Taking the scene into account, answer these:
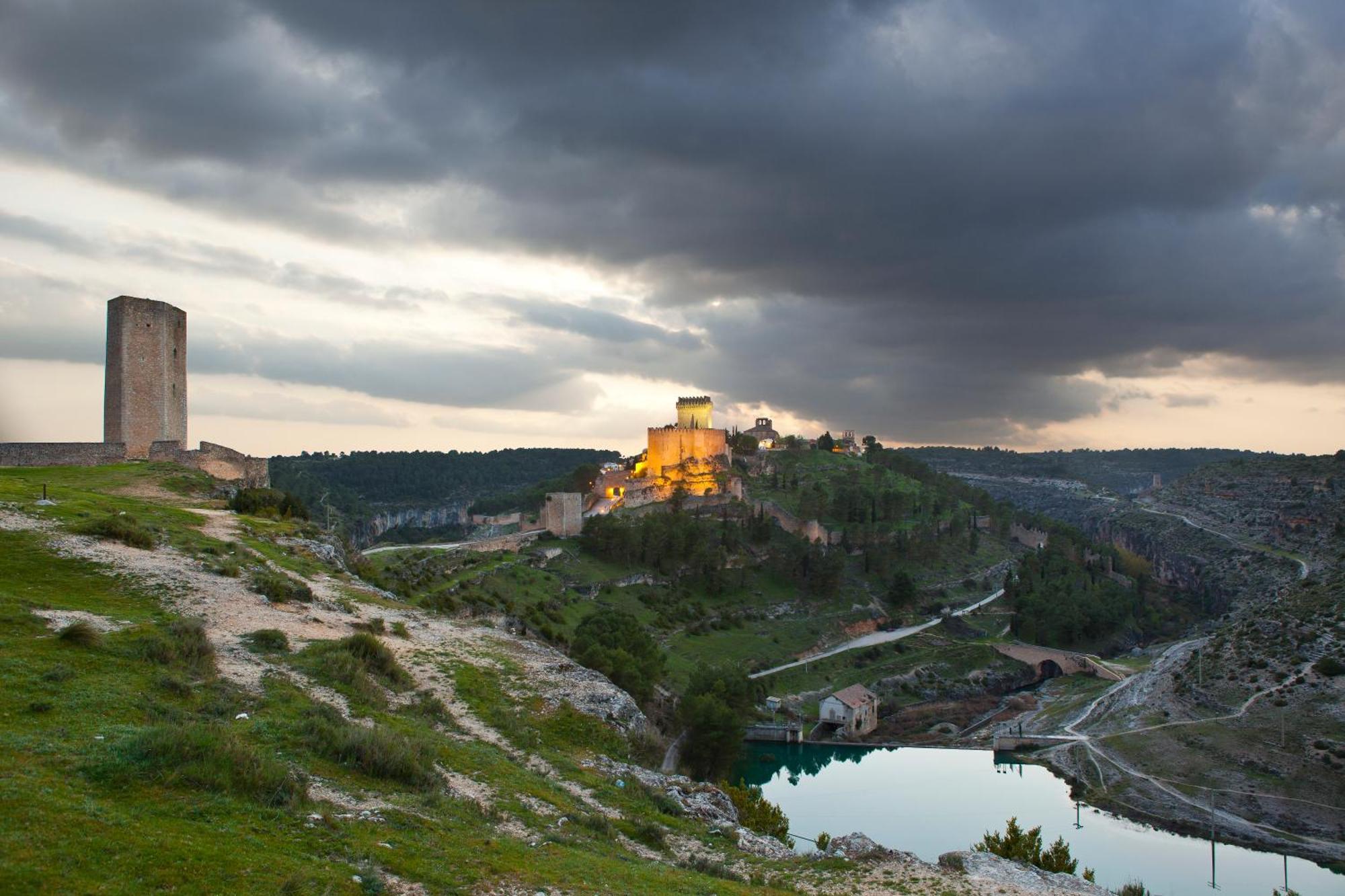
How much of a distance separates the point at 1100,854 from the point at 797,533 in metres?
61.8

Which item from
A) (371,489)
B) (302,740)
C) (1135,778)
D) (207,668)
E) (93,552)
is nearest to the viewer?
(302,740)

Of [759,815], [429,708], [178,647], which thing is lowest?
[759,815]

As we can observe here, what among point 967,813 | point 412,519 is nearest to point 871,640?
point 967,813

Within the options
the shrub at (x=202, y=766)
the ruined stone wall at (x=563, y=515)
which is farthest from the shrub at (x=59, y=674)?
the ruined stone wall at (x=563, y=515)

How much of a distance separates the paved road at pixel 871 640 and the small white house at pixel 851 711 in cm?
648

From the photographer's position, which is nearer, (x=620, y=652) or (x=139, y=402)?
(x=139, y=402)

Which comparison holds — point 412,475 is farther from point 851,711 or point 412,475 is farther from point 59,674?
point 59,674

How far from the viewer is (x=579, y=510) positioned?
79562 mm

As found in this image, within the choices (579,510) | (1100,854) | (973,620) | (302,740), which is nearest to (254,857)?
(302,740)

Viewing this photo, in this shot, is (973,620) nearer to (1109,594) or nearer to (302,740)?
(1109,594)

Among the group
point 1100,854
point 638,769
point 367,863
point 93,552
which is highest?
point 93,552

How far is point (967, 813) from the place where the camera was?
43.6m

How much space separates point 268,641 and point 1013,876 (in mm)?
16275

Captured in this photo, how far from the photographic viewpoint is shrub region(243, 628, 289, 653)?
18.5 meters
